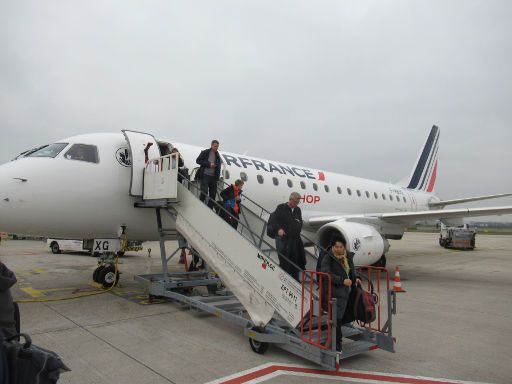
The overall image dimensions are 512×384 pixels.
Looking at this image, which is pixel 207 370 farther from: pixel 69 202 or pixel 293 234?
pixel 69 202

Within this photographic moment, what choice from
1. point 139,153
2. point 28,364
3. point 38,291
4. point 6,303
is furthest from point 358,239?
point 28,364

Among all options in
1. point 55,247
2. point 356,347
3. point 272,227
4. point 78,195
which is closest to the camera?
point 356,347

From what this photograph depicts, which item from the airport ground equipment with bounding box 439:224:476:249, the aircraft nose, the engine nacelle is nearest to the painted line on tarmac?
the aircraft nose

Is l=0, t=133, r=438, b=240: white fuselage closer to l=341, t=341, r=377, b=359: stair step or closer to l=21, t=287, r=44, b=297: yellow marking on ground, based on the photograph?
l=21, t=287, r=44, b=297: yellow marking on ground

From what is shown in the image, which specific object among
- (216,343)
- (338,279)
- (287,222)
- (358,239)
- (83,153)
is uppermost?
(83,153)

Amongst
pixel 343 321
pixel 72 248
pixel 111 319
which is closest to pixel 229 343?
pixel 343 321

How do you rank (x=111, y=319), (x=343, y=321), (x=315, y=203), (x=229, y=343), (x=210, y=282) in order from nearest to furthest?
(x=343, y=321) → (x=229, y=343) → (x=111, y=319) → (x=210, y=282) → (x=315, y=203)

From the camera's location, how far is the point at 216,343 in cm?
548

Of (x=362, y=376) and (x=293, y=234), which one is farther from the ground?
(x=293, y=234)

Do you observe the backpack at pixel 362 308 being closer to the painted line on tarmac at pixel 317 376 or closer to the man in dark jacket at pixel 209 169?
the painted line on tarmac at pixel 317 376

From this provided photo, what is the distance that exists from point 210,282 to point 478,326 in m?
5.06

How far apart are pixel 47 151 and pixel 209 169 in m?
3.31

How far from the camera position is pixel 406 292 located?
32.8ft

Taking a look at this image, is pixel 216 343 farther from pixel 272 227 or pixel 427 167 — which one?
pixel 427 167
